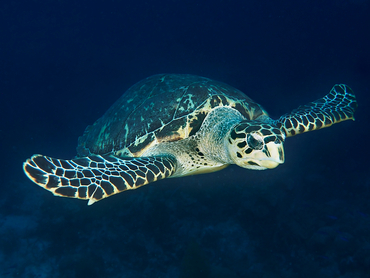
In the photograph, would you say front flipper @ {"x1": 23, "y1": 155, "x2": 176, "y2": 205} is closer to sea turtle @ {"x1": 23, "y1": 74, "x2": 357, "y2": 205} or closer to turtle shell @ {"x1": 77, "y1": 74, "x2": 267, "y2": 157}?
sea turtle @ {"x1": 23, "y1": 74, "x2": 357, "y2": 205}

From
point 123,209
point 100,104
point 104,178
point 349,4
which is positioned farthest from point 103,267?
point 349,4

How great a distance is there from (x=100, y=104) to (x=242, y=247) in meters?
9.52

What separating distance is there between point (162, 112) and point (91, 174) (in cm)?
170

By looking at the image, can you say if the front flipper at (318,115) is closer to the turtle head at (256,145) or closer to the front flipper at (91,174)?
the turtle head at (256,145)

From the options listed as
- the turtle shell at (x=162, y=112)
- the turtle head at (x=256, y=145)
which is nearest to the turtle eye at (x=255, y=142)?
the turtle head at (x=256, y=145)

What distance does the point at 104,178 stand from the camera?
2.42m

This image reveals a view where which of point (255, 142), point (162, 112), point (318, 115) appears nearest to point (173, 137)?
point (162, 112)

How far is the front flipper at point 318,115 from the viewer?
3.99 meters

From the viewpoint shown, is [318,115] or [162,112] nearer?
[162,112]

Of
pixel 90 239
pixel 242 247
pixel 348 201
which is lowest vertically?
pixel 348 201

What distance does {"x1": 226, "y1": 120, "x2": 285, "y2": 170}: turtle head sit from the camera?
2.51m

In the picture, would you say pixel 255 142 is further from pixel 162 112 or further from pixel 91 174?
pixel 91 174

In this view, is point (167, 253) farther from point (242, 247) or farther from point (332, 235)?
point (332, 235)

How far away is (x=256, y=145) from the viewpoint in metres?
2.60
